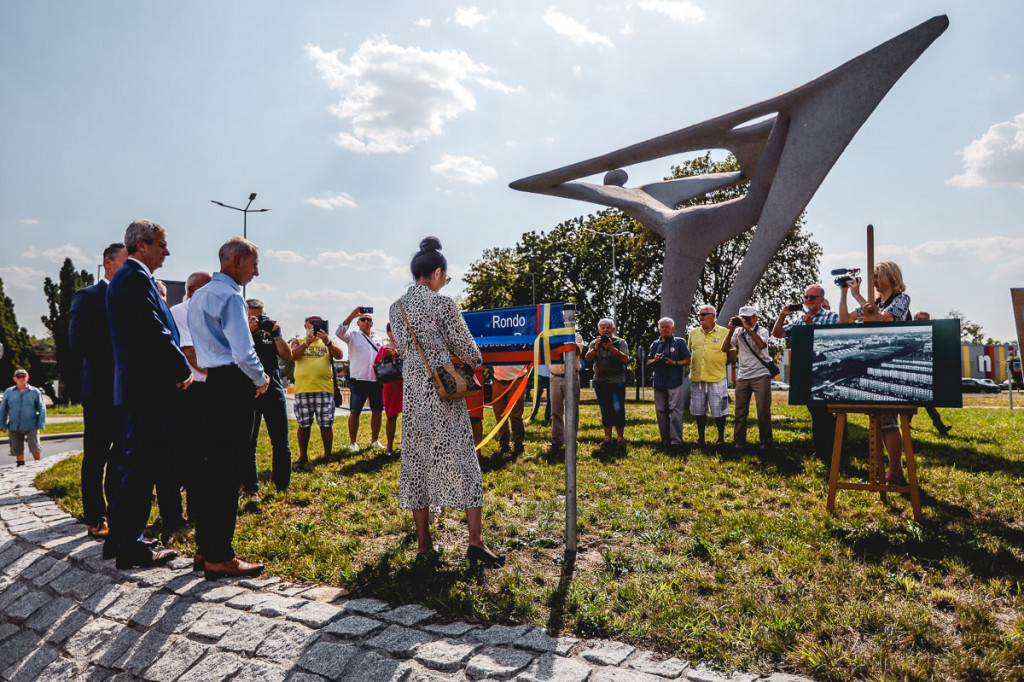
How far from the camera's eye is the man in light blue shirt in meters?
3.86

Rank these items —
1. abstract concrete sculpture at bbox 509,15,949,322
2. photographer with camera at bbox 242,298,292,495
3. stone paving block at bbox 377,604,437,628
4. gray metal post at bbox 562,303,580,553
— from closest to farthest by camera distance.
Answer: stone paving block at bbox 377,604,437,628, gray metal post at bbox 562,303,580,553, photographer with camera at bbox 242,298,292,495, abstract concrete sculpture at bbox 509,15,949,322

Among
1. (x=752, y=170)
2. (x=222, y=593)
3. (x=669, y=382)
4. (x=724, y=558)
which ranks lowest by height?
(x=222, y=593)

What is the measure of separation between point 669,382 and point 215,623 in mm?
6604

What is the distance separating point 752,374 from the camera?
25.8 feet

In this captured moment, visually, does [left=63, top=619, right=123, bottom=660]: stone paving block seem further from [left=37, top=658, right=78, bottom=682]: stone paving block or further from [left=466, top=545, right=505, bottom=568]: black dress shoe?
[left=466, top=545, right=505, bottom=568]: black dress shoe

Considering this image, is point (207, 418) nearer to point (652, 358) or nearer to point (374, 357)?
point (374, 357)

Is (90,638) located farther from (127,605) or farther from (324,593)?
(324,593)

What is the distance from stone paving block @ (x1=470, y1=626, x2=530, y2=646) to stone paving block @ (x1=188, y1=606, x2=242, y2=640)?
4.62 feet

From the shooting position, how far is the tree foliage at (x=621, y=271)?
28203 mm

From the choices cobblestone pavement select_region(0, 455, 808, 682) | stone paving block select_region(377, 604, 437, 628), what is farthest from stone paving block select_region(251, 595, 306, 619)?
stone paving block select_region(377, 604, 437, 628)

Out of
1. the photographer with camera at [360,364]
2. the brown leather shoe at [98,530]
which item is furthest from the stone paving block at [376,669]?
the photographer with camera at [360,364]

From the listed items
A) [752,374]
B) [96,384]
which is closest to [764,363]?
[752,374]

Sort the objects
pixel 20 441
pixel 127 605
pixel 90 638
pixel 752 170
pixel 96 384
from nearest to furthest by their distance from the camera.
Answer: pixel 90 638 → pixel 127 605 → pixel 96 384 → pixel 20 441 → pixel 752 170

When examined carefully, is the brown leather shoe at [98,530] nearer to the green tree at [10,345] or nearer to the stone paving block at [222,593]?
the stone paving block at [222,593]
